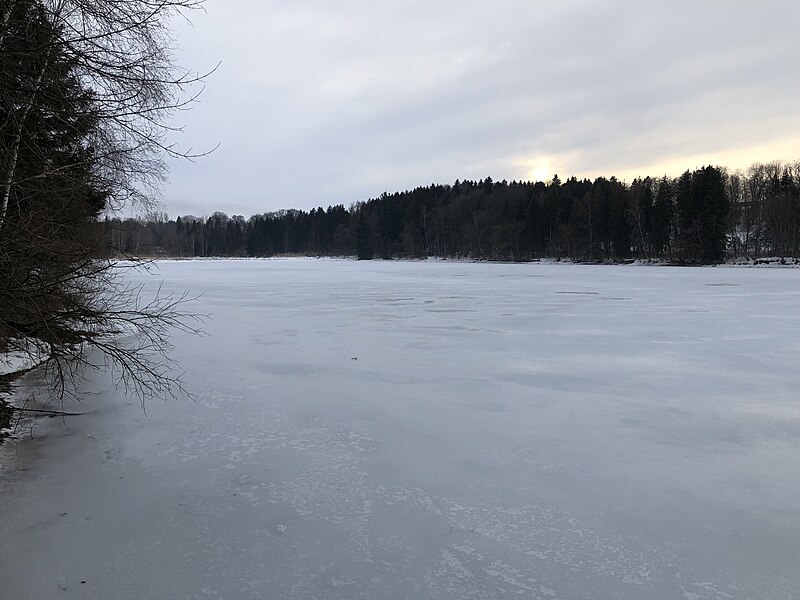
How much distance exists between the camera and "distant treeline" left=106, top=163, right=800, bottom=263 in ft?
Answer: 162

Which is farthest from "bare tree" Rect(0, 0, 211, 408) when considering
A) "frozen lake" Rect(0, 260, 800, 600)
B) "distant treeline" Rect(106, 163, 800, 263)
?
"distant treeline" Rect(106, 163, 800, 263)

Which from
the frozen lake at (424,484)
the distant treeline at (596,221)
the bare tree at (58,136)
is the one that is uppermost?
the distant treeline at (596,221)

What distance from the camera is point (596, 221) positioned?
59938 millimetres

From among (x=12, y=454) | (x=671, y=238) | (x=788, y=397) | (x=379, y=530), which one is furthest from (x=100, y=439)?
(x=671, y=238)

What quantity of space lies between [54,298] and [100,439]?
1.90 m

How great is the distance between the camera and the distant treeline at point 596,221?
162 feet

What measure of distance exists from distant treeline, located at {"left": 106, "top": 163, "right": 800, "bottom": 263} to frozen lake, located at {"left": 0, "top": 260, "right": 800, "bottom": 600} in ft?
86.2

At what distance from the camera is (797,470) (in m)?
3.91

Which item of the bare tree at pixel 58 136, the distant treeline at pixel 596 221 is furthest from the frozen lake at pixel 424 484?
the distant treeline at pixel 596 221

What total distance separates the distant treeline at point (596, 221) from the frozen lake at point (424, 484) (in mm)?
A: 26280

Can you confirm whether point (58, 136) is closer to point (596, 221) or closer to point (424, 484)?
point (424, 484)

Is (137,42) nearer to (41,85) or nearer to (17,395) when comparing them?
(41,85)

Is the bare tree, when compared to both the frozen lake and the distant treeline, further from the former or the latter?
the distant treeline

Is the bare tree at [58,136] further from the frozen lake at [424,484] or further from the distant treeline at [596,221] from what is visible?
the distant treeline at [596,221]
